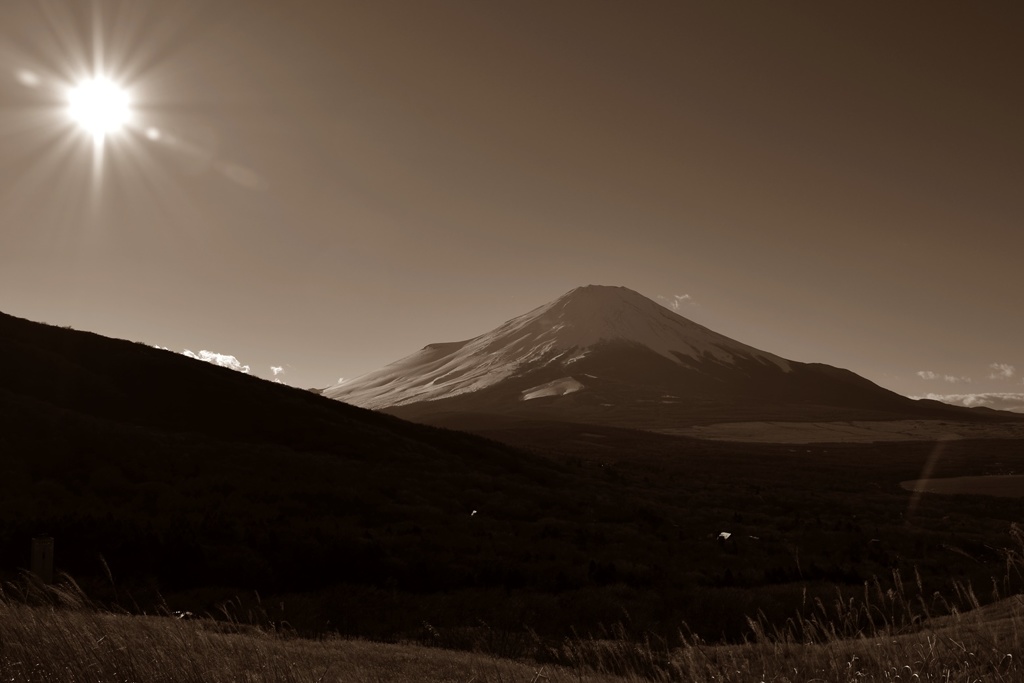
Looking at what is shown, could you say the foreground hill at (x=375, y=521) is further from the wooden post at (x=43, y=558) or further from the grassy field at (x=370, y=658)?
the grassy field at (x=370, y=658)

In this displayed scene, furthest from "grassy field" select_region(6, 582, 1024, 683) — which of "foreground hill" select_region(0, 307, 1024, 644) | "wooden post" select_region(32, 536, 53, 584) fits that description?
"foreground hill" select_region(0, 307, 1024, 644)

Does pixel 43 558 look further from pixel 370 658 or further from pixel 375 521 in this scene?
pixel 375 521

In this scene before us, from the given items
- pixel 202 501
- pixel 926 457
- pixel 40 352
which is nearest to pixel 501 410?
pixel 926 457

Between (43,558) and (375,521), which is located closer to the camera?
(43,558)

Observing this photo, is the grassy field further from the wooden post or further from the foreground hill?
the foreground hill

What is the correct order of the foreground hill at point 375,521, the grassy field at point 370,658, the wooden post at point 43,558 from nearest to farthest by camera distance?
the grassy field at point 370,658
the wooden post at point 43,558
the foreground hill at point 375,521

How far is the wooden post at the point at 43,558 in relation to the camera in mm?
12203

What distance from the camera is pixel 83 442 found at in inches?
994

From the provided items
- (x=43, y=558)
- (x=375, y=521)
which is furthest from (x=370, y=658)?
(x=375, y=521)

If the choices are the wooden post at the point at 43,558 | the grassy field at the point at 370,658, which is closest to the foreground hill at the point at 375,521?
the wooden post at the point at 43,558

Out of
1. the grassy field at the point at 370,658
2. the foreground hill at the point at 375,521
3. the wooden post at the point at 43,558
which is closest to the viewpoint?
the grassy field at the point at 370,658

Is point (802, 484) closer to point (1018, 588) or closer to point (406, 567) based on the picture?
point (1018, 588)

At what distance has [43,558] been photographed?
40.5 feet

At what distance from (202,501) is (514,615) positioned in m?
11.9
